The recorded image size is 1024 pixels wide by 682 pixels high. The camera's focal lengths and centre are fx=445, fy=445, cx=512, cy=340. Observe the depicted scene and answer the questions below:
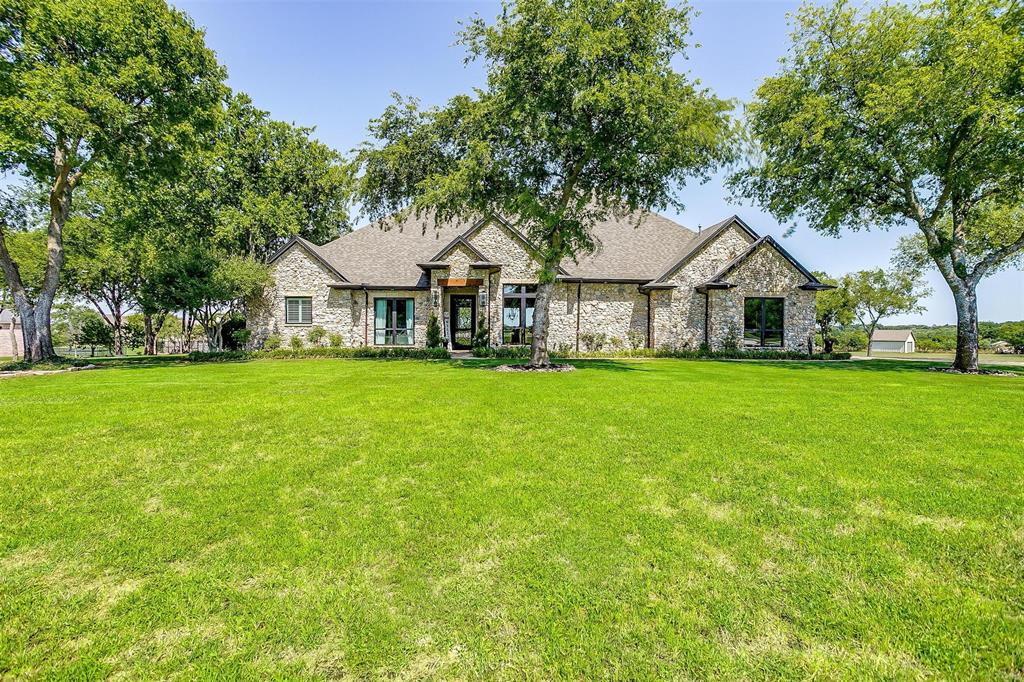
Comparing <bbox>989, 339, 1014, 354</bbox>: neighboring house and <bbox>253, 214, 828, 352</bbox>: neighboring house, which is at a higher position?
<bbox>253, 214, 828, 352</bbox>: neighboring house

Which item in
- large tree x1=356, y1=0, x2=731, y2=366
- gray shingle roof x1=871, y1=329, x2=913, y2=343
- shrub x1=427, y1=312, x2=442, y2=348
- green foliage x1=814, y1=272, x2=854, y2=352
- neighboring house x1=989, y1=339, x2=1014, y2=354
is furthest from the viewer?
gray shingle roof x1=871, y1=329, x2=913, y2=343

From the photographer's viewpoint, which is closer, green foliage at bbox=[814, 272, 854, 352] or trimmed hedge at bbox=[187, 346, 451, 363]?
trimmed hedge at bbox=[187, 346, 451, 363]

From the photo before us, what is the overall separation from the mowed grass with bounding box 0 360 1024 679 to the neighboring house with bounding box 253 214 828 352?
56.6 feet

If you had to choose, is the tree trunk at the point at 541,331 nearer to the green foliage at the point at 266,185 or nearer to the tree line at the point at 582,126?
the tree line at the point at 582,126

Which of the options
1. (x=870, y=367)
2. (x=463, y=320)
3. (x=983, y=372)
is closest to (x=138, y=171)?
(x=463, y=320)

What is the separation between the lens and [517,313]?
24.3 meters

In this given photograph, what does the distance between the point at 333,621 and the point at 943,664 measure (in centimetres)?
→ 339

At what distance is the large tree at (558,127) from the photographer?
13.3 metres

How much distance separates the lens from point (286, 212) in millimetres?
28000

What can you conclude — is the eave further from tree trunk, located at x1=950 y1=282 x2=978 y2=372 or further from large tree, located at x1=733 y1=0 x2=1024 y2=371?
tree trunk, located at x1=950 y1=282 x2=978 y2=372

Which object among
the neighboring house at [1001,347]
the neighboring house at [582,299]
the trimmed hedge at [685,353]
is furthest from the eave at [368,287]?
the neighboring house at [1001,347]

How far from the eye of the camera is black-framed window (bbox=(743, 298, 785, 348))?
24.6 m

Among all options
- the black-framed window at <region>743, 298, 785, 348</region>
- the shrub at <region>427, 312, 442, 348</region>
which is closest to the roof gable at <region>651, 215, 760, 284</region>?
the black-framed window at <region>743, 298, 785, 348</region>

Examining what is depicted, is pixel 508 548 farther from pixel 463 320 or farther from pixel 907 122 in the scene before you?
pixel 463 320
